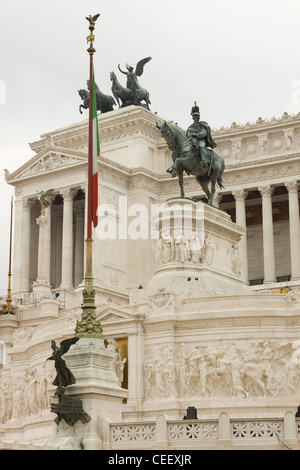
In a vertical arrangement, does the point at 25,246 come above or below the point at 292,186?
below

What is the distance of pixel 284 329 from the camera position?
35.0 m

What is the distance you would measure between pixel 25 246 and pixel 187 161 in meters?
28.6

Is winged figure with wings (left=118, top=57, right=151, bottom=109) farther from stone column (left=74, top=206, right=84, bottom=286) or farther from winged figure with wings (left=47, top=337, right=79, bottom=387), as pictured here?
winged figure with wings (left=47, top=337, right=79, bottom=387)

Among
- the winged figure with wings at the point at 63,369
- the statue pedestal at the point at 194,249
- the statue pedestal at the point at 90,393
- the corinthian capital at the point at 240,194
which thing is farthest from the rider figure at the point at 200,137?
the corinthian capital at the point at 240,194

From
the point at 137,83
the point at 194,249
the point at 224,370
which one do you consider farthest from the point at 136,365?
the point at 137,83

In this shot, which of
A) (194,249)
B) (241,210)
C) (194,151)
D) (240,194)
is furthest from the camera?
(240,194)

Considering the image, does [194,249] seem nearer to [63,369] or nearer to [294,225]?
[63,369]

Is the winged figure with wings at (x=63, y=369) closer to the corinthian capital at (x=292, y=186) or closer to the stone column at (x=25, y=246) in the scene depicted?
the stone column at (x=25, y=246)

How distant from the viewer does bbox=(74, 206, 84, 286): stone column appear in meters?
69.9

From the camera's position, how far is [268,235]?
2650 inches

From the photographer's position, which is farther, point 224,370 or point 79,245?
point 79,245

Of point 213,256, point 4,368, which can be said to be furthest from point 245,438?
point 4,368
